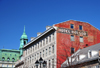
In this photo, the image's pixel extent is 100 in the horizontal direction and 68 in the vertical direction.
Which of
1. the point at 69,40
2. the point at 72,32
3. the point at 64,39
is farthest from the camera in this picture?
the point at 72,32

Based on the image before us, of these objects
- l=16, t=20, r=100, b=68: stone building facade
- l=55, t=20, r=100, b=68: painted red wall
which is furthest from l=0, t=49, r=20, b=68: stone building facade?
l=55, t=20, r=100, b=68: painted red wall

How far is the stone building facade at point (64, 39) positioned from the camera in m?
53.3

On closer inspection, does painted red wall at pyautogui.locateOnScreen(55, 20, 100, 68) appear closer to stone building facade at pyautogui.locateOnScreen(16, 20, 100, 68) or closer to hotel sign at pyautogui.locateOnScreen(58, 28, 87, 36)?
stone building facade at pyautogui.locateOnScreen(16, 20, 100, 68)

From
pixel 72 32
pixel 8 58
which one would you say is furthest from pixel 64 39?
pixel 8 58

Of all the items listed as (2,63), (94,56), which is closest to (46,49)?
Answer: (94,56)

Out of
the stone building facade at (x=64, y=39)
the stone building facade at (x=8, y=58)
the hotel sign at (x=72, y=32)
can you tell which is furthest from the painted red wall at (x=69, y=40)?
the stone building facade at (x=8, y=58)

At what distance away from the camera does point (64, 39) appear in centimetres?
5434

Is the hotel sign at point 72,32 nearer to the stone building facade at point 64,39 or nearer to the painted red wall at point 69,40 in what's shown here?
the stone building facade at point 64,39

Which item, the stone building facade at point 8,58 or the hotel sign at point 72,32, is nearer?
the hotel sign at point 72,32

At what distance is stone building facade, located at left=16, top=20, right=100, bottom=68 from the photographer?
53287mm

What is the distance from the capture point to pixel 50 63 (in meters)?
55.0

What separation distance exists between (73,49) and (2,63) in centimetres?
6595

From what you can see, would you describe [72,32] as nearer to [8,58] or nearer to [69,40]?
[69,40]

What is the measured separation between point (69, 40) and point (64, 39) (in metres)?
1.28
